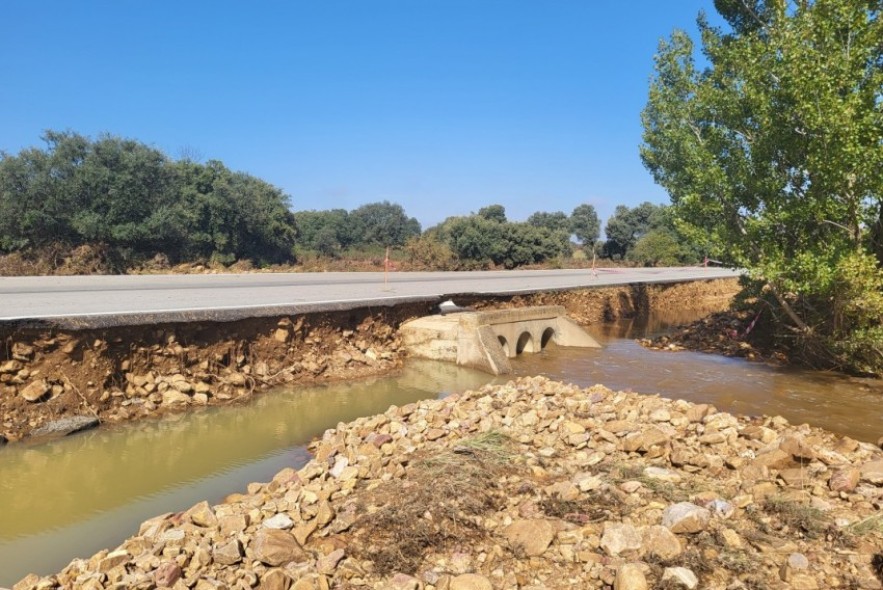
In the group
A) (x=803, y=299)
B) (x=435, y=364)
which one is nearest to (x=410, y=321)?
(x=435, y=364)

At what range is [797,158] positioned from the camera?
11.7m

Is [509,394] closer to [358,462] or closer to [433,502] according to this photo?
[358,462]

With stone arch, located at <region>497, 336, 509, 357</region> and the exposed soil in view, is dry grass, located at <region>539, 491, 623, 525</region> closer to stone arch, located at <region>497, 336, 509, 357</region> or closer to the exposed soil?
stone arch, located at <region>497, 336, 509, 357</region>

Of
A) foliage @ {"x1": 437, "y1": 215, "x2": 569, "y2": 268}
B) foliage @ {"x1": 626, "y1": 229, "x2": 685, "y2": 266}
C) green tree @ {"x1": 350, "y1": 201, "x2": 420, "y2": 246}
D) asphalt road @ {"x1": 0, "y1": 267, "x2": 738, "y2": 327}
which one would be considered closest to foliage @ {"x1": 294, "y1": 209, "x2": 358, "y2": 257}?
green tree @ {"x1": 350, "y1": 201, "x2": 420, "y2": 246}

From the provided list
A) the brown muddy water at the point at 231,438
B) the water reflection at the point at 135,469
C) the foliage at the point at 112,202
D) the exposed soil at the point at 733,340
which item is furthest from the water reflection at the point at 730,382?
the foliage at the point at 112,202

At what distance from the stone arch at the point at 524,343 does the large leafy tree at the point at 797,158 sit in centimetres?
482

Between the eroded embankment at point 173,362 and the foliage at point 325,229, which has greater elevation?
the foliage at point 325,229

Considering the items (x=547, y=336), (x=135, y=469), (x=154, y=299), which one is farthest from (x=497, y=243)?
(x=135, y=469)

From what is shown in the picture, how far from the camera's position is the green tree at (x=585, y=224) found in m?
71.1

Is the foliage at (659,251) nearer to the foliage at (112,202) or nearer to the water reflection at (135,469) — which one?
the foliage at (112,202)

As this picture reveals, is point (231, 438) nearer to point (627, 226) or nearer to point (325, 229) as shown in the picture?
point (325, 229)

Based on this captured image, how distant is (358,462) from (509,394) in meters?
3.32

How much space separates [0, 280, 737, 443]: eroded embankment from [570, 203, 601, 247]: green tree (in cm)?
5955

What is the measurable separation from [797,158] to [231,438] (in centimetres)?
1155
